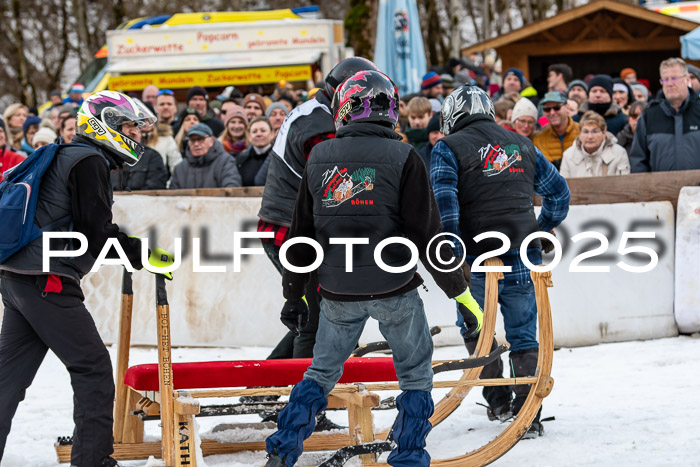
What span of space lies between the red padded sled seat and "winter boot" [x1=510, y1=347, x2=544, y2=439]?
3.02 ft

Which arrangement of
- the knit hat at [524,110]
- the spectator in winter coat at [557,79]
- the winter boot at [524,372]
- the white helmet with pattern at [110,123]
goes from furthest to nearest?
the spectator in winter coat at [557,79], the knit hat at [524,110], the winter boot at [524,372], the white helmet with pattern at [110,123]

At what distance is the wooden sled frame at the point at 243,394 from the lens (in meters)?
4.15

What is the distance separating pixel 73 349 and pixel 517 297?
2401 millimetres

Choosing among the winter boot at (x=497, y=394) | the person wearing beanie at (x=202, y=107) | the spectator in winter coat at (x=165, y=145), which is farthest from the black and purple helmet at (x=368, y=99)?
the person wearing beanie at (x=202, y=107)

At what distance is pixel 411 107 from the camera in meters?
8.82

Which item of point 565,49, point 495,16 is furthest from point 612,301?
point 495,16

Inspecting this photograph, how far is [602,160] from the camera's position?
813 cm

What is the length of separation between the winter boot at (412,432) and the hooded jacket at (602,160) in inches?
183

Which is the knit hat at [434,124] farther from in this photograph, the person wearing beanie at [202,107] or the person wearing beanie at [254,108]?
the person wearing beanie at [202,107]

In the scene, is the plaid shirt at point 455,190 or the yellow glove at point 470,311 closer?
the yellow glove at point 470,311

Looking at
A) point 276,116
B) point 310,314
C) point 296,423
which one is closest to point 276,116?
point 276,116

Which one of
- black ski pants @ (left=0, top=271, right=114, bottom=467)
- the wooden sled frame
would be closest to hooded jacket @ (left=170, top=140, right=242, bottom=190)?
the wooden sled frame

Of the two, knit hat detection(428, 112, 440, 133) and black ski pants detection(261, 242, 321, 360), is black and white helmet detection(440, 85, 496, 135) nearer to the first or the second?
black ski pants detection(261, 242, 321, 360)

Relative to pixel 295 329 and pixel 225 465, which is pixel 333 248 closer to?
pixel 295 329
